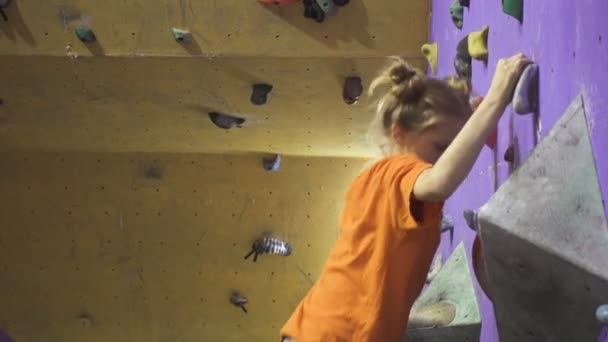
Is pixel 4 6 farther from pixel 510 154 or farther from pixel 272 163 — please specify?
pixel 510 154

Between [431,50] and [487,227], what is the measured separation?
114 cm

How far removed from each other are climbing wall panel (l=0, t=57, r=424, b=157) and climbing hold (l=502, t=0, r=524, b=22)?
0.92 m

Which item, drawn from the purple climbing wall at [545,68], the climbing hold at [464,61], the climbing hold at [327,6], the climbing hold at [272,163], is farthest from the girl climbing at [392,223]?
the climbing hold at [272,163]

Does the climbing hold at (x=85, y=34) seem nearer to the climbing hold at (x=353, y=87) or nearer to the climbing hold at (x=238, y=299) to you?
the climbing hold at (x=353, y=87)

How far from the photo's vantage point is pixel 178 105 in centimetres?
263

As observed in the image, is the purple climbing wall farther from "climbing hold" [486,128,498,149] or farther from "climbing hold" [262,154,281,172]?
"climbing hold" [262,154,281,172]

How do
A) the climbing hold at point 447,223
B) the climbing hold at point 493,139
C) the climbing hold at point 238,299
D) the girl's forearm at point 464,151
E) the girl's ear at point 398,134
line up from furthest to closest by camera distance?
the climbing hold at point 238,299 < the climbing hold at point 447,223 < the climbing hold at point 493,139 < the girl's ear at point 398,134 < the girl's forearm at point 464,151

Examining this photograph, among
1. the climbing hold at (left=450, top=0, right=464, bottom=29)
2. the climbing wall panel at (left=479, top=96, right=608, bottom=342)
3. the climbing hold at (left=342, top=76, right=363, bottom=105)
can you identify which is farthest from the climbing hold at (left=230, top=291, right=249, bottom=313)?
the climbing wall panel at (left=479, top=96, right=608, bottom=342)

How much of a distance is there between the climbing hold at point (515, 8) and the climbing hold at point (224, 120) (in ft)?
4.57

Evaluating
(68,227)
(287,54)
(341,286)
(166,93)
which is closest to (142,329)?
(68,227)

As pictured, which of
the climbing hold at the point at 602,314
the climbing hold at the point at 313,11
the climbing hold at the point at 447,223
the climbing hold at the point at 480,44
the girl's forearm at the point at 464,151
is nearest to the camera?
the climbing hold at the point at 602,314

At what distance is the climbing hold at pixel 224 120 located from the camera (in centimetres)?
265

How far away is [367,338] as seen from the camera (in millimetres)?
1422

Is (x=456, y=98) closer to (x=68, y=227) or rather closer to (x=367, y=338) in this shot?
(x=367, y=338)
